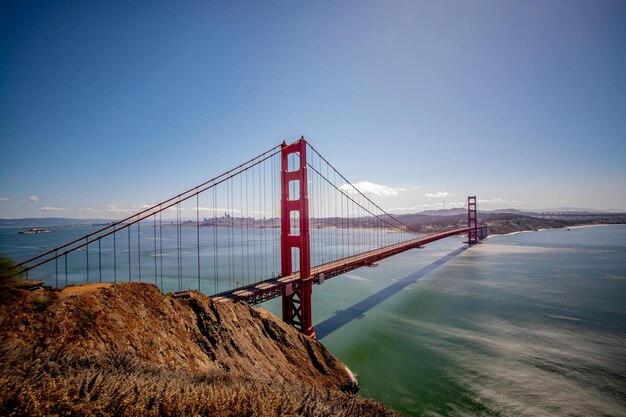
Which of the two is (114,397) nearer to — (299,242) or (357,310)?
(299,242)

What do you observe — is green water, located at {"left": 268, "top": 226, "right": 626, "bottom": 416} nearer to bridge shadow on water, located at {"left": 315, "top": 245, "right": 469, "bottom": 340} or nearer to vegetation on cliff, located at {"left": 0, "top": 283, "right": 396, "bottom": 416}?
bridge shadow on water, located at {"left": 315, "top": 245, "right": 469, "bottom": 340}

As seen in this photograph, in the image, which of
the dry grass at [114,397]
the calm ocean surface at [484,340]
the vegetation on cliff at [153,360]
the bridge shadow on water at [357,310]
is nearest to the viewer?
the dry grass at [114,397]

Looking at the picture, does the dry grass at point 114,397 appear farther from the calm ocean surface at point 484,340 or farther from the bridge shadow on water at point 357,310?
the bridge shadow on water at point 357,310

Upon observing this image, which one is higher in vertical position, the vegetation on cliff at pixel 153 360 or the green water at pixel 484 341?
the vegetation on cliff at pixel 153 360

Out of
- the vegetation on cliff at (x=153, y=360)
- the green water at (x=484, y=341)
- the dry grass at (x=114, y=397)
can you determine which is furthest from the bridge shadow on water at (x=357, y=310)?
the dry grass at (x=114, y=397)

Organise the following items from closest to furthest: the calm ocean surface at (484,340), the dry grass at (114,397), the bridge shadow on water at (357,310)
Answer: the dry grass at (114,397), the calm ocean surface at (484,340), the bridge shadow on water at (357,310)

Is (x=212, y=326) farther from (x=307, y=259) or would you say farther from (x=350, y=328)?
(x=350, y=328)
